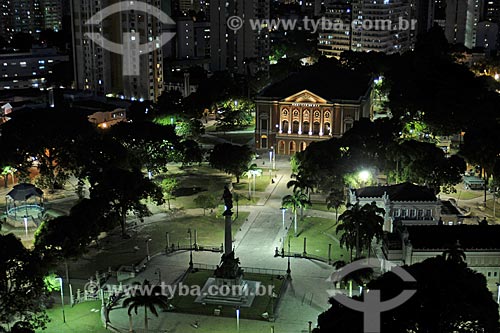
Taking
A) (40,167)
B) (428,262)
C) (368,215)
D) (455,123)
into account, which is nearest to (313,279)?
(368,215)

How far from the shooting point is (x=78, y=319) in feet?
196

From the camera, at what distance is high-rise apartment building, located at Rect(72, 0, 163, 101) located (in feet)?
451

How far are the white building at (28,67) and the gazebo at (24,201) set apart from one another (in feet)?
285

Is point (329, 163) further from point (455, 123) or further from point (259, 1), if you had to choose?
point (259, 1)

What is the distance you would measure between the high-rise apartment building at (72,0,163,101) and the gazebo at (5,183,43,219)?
5754cm

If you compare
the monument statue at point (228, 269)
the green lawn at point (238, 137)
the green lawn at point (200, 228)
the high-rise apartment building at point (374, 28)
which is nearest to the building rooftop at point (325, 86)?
the green lawn at point (238, 137)

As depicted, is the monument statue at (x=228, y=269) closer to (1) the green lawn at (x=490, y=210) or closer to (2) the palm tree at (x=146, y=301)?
(2) the palm tree at (x=146, y=301)

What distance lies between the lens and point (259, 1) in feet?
599

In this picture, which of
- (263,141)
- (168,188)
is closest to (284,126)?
(263,141)

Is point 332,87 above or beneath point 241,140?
above

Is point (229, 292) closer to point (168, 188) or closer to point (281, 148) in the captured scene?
point (168, 188)

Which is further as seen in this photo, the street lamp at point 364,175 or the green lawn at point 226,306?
the street lamp at point 364,175

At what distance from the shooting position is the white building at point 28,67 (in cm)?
17125

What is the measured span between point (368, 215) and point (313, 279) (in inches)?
317
